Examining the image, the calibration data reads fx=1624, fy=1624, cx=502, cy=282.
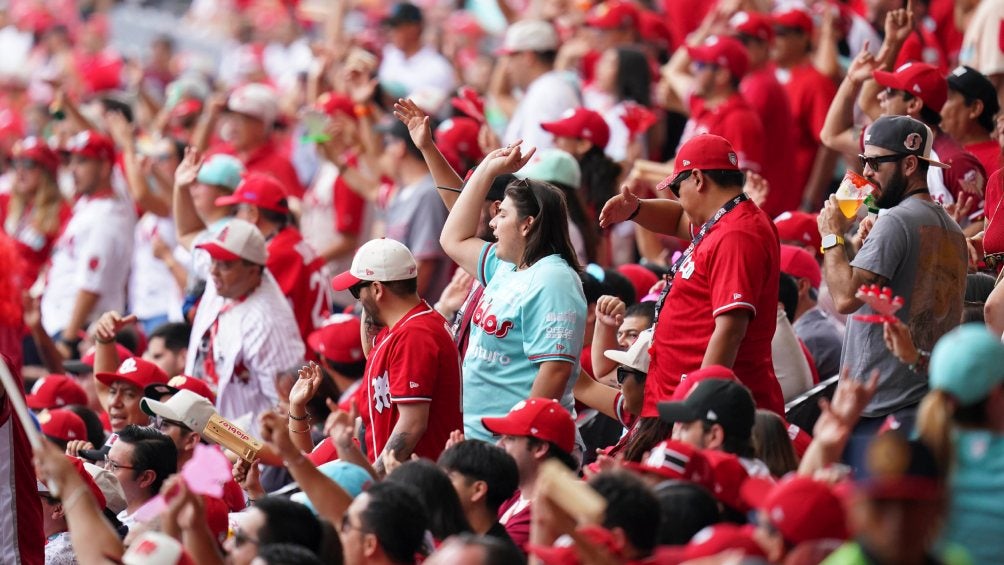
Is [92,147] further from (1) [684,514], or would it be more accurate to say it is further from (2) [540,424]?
(1) [684,514]

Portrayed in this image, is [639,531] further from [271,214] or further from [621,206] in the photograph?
[271,214]

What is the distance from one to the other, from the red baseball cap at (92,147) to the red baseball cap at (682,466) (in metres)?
6.86

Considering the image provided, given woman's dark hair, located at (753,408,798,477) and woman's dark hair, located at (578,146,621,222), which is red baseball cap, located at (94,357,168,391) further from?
woman's dark hair, located at (753,408,798,477)

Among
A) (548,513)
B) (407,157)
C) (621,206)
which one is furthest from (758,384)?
(407,157)

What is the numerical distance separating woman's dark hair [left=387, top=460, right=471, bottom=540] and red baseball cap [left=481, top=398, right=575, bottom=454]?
64 centimetres

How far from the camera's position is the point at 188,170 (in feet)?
31.6

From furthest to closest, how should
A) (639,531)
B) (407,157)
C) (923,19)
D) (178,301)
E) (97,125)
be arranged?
1. (97,125)
2. (923,19)
3. (178,301)
4. (407,157)
5. (639,531)

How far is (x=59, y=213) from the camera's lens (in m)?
12.4

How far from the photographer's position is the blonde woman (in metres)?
12.3

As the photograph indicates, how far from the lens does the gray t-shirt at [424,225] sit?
1032 centimetres

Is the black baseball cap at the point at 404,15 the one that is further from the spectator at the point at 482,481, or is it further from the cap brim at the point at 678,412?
the cap brim at the point at 678,412

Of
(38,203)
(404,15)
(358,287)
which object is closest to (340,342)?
(358,287)

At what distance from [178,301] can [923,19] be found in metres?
5.86

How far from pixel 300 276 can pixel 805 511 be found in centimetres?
547
